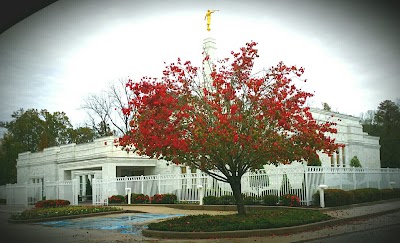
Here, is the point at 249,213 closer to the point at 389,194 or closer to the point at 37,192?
the point at 389,194

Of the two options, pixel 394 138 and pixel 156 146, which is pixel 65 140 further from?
pixel 156 146

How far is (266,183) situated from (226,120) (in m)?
7.94

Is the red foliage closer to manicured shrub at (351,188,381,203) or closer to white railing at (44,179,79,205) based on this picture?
manicured shrub at (351,188,381,203)

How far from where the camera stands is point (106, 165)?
28078 mm

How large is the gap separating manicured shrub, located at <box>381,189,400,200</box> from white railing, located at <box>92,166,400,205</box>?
3.04 feet

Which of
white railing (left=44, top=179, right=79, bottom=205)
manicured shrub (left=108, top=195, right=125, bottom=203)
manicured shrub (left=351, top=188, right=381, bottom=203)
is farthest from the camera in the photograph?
white railing (left=44, top=179, right=79, bottom=205)

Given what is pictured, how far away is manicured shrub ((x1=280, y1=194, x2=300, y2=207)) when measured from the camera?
16.2 metres

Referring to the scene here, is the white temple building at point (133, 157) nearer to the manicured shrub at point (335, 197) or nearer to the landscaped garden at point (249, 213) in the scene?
the landscaped garden at point (249, 213)

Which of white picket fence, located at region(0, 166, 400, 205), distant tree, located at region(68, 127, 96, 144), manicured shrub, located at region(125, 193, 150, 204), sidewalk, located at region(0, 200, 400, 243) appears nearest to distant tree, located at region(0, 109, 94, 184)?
distant tree, located at region(68, 127, 96, 144)

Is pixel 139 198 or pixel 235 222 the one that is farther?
pixel 139 198

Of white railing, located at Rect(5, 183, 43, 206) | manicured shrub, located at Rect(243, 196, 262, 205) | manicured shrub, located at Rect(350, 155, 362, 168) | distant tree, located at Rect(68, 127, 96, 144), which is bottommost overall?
white railing, located at Rect(5, 183, 43, 206)

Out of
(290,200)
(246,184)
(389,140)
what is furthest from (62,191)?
(389,140)

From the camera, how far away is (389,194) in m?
20.5

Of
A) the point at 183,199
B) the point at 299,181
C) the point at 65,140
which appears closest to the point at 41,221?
the point at 183,199
